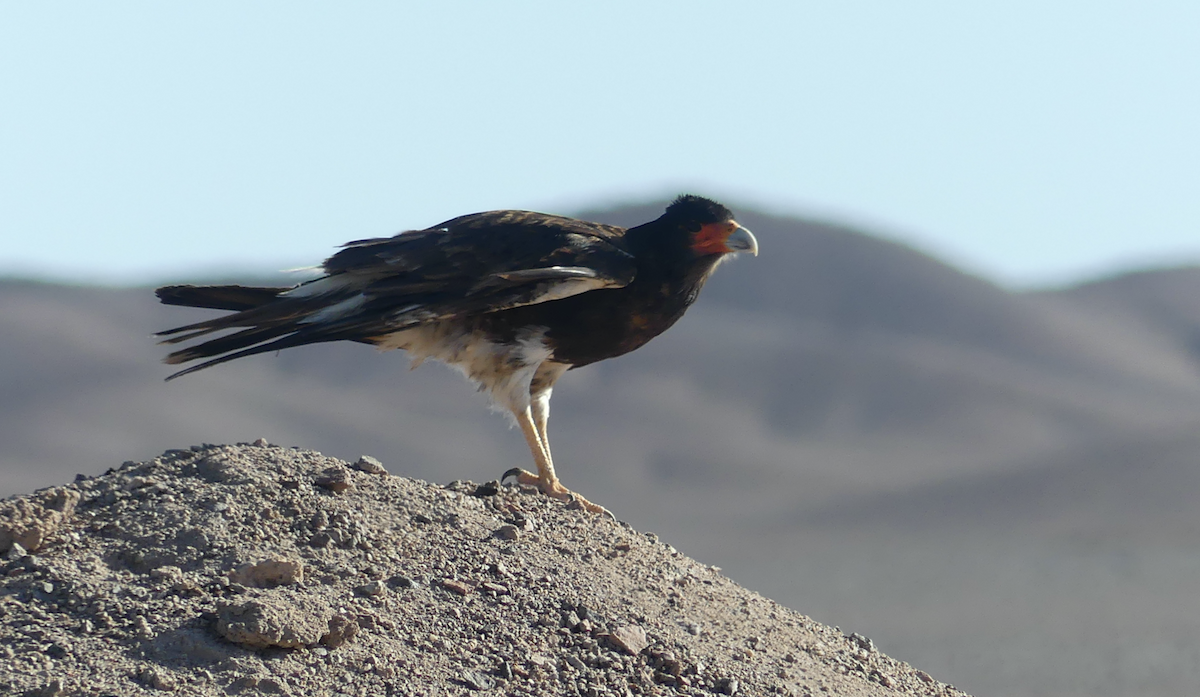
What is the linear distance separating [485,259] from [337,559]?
235cm

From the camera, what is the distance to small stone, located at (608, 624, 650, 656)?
7008 mm

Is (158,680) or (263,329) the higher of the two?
(263,329)

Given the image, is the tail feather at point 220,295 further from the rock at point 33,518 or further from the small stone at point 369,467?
the rock at point 33,518

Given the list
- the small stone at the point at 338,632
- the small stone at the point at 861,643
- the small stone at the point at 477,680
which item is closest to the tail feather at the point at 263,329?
the small stone at the point at 338,632

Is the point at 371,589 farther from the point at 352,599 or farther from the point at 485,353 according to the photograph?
the point at 485,353

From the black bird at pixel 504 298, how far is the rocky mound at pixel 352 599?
0.76 m

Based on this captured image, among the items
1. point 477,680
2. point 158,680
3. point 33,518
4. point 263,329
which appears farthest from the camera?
point 263,329

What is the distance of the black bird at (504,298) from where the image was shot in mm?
8258

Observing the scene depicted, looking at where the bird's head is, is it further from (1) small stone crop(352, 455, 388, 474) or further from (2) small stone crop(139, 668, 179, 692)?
(2) small stone crop(139, 668, 179, 692)

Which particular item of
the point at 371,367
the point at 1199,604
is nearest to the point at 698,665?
the point at 1199,604

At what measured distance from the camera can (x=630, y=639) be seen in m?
7.08

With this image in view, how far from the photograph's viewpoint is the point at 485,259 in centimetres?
855

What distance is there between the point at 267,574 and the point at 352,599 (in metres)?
0.44

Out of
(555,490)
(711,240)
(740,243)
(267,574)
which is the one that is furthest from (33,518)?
(740,243)
